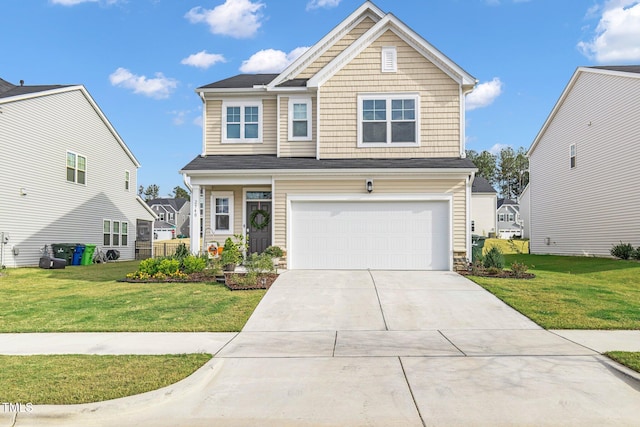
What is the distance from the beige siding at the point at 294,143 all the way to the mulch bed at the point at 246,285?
4764 millimetres

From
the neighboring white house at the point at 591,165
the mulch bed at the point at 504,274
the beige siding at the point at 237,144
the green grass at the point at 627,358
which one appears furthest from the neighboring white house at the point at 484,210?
the green grass at the point at 627,358

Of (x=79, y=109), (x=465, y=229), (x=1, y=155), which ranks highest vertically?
(x=79, y=109)

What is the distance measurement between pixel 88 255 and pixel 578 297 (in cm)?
2045

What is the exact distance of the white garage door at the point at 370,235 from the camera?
14.5 metres

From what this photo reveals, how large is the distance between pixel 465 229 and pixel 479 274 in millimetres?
1527

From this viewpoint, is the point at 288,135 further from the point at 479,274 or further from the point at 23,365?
the point at 23,365

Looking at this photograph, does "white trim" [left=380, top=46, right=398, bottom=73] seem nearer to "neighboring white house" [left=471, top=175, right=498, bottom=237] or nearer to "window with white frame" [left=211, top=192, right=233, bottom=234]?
"window with white frame" [left=211, top=192, right=233, bottom=234]

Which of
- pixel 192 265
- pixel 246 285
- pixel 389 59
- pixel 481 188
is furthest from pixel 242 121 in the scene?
pixel 481 188

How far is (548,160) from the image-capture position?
26141mm

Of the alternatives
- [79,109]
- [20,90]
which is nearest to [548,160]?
[79,109]

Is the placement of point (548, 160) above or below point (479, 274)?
above

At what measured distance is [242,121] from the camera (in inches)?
655

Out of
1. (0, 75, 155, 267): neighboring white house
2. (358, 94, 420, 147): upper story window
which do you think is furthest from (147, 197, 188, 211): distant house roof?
(358, 94, 420, 147): upper story window

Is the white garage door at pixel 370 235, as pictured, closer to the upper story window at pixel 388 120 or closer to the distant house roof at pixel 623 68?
the upper story window at pixel 388 120
